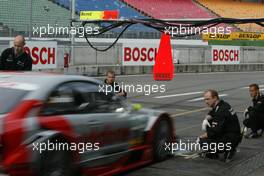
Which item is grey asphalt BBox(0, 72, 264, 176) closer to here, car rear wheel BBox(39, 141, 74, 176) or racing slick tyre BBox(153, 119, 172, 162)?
racing slick tyre BBox(153, 119, 172, 162)

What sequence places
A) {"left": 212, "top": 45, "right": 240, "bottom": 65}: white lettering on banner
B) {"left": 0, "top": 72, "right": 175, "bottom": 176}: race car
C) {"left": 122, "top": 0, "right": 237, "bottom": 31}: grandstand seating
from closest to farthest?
1. {"left": 0, "top": 72, "right": 175, "bottom": 176}: race car
2. {"left": 212, "top": 45, "right": 240, "bottom": 65}: white lettering on banner
3. {"left": 122, "top": 0, "right": 237, "bottom": 31}: grandstand seating

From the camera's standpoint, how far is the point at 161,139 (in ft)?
26.5

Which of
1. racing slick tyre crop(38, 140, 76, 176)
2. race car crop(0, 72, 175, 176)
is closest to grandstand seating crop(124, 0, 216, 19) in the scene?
race car crop(0, 72, 175, 176)

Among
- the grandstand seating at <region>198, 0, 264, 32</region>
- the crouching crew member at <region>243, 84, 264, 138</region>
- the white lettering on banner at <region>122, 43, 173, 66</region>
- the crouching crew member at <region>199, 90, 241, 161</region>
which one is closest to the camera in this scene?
the crouching crew member at <region>199, 90, 241, 161</region>

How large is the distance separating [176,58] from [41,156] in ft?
97.1

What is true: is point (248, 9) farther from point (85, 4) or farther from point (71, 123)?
point (71, 123)

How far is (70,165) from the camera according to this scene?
6020 mm

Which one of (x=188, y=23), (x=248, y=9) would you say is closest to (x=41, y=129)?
(x=188, y=23)

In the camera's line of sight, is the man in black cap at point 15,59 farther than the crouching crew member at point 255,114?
No

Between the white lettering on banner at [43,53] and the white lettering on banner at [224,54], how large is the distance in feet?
41.6

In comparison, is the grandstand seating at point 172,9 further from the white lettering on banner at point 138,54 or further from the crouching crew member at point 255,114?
the crouching crew member at point 255,114

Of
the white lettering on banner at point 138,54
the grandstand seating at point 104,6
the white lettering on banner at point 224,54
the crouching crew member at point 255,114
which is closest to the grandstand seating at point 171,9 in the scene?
the grandstand seating at point 104,6

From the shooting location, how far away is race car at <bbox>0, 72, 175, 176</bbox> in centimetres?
541

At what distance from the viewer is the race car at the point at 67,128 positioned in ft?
17.7
